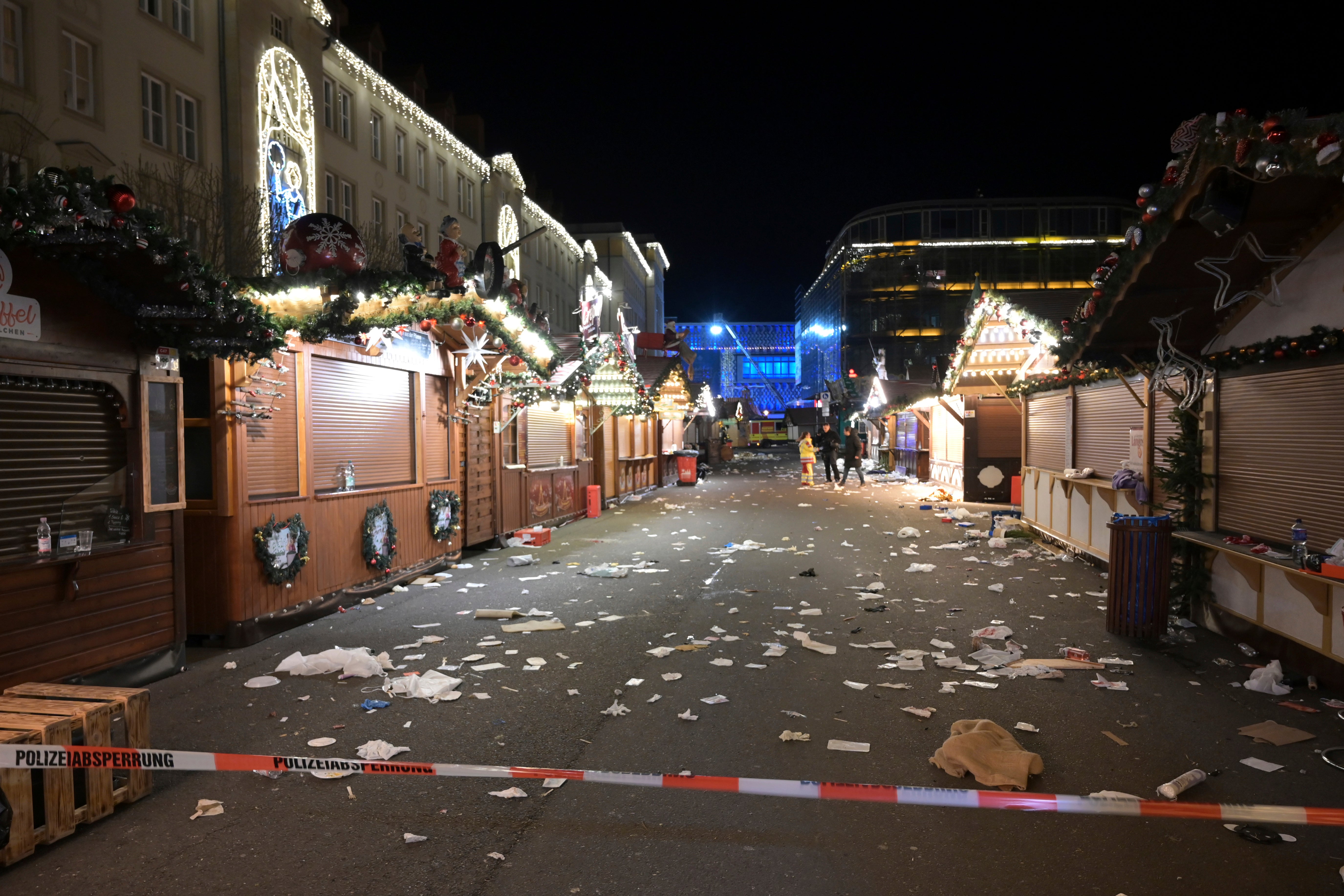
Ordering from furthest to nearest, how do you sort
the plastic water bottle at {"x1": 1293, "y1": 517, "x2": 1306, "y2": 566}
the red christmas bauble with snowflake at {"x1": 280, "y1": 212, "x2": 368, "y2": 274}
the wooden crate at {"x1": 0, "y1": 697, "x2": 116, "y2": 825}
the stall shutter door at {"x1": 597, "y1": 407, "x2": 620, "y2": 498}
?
the stall shutter door at {"x1": 597, "y1": 407, "x2": 620, "y2": 498}
the red christmas bauble with snowflake at {"x1": 280, "y1": 212, "x2": 368, "y2": 274}
the plastic water bottle at {"x1": 1293, "y1": 517, "x2": 1306, "y2": 566}
the wooden crate at {"x1": 0, "y1": 697, "x2": 116, "y2": 825}

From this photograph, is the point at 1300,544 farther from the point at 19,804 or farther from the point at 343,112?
the point at 343,112

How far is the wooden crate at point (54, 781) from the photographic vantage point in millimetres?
3605

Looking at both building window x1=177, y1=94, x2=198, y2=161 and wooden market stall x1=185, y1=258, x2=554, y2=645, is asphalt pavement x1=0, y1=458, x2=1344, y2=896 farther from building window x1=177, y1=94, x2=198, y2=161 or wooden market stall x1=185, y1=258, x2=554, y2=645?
building window x1=177, y1=94, x2=198, y2=161

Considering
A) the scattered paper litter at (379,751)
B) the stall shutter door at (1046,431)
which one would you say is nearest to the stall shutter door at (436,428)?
the scattered paper litter at (379,751)

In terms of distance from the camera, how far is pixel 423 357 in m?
11.4

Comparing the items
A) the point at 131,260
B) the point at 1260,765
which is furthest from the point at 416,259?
the point at 1260,765

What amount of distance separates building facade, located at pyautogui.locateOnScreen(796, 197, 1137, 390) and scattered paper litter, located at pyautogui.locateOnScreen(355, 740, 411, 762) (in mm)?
72076

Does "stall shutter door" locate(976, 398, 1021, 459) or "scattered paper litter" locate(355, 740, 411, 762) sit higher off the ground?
"stall shutter door" locate(976, 398, 1021, 459)

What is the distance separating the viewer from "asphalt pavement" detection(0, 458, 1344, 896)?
3.36 m

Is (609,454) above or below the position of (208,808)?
above

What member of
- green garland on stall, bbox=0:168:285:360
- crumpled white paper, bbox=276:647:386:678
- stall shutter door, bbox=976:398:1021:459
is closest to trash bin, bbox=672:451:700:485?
stall shutter door, bbox=976:398:1021:459

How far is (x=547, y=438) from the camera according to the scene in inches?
682

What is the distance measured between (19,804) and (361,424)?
267 inches

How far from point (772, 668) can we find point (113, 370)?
595 centimetres
